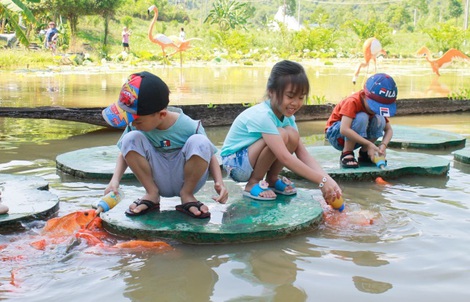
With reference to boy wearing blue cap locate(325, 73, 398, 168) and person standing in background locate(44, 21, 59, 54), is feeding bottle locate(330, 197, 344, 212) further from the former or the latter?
person standing in background locate(44, 21, 59, 54)

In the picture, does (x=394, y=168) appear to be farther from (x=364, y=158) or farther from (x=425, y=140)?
(x=425, y=140)

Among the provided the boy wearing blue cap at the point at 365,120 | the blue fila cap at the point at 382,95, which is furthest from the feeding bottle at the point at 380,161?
the blue fila cap at the point at 382,95

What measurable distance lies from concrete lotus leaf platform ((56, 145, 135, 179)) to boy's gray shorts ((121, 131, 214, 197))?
1.15 metres

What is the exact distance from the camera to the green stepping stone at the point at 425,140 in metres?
5.60

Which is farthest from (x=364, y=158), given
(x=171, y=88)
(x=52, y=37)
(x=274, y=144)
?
(x=52, y=37)

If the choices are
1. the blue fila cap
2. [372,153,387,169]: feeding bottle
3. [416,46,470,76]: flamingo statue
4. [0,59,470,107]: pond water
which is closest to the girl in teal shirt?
the blue fila cap

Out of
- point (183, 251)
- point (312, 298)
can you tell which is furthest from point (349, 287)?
point (183, 251)

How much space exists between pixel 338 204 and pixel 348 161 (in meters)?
1.13

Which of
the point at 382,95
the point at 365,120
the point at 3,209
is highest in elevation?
the point at 382,95

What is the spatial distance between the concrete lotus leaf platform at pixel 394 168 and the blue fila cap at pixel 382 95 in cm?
46

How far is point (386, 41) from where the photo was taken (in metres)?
30.0

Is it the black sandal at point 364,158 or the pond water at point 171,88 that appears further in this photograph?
the pond water at point 171,88

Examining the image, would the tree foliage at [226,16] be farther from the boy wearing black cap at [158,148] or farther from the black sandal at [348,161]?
the boy wearing black cap at [158,148]

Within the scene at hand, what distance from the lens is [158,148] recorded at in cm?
315
